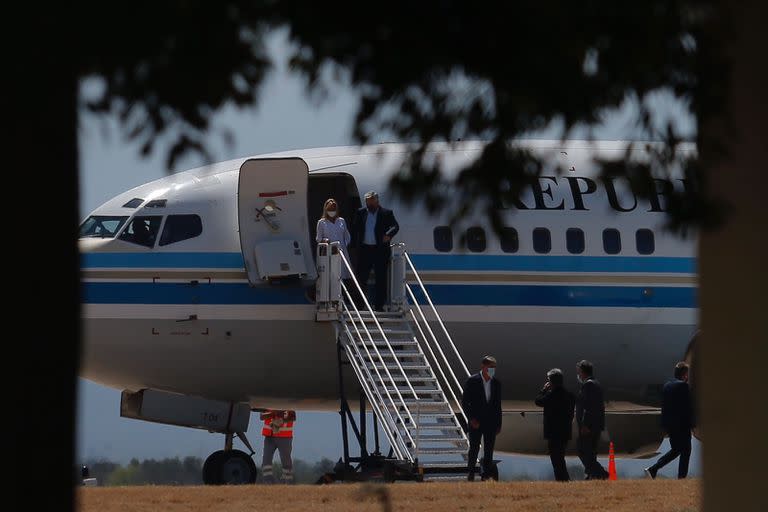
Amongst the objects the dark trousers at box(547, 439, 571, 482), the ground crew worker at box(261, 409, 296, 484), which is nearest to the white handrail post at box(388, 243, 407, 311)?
the dark trousers at box(547, 439, 571, 482)

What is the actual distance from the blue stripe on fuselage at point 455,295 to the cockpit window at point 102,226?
0.70m

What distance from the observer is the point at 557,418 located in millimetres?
19375

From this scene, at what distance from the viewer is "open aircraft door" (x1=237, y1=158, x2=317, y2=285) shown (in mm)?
20344

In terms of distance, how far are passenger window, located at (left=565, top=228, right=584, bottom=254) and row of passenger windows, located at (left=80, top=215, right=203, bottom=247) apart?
4.95 meters

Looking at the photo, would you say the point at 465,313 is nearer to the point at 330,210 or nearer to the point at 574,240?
the point at 574,240

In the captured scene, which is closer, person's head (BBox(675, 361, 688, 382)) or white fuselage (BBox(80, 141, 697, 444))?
person's head (BBox(675, 361, 688, 382))

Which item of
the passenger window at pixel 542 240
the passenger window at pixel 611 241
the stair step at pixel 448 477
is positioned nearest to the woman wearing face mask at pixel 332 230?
the passenger window at pixel 542 240

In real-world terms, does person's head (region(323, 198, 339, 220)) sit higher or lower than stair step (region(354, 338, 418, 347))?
higher

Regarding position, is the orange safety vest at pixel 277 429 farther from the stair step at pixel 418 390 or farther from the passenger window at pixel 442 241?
the passenger window at pixel 442 241

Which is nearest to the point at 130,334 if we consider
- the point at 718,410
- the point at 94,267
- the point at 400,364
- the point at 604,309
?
the point at 94,267

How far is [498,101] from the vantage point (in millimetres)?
7531

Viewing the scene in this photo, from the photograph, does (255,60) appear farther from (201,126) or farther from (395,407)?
(395,407)

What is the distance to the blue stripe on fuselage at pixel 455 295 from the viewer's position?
Answer: 20531 millimetres

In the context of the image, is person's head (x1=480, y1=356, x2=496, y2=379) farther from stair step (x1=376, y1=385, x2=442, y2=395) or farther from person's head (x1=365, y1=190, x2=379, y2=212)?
person's head (x1=365, y1=190, x2=379, y2=212)
